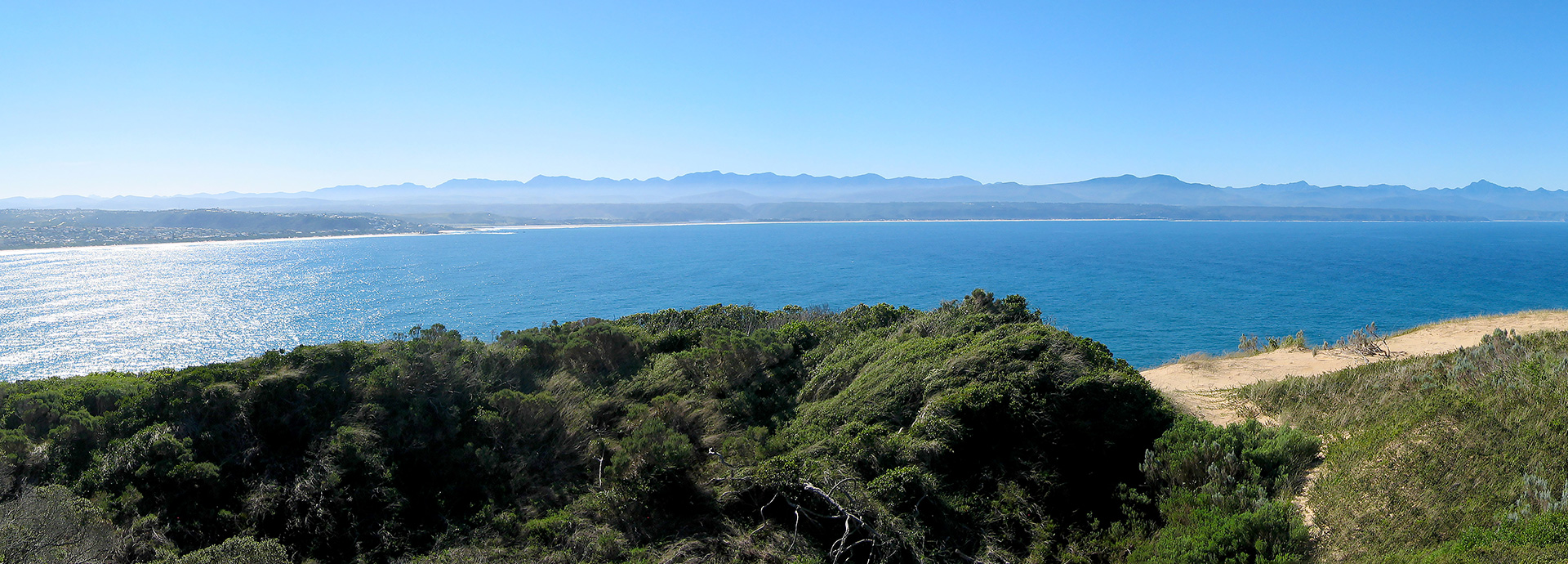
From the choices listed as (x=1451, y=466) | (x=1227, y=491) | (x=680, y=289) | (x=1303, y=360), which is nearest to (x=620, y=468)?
(x=1227, y=491)

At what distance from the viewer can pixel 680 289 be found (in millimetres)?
59219

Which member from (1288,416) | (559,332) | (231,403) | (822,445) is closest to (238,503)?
(231,403)

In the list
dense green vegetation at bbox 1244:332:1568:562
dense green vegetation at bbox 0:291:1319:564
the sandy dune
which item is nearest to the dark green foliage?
dense green vegetation at bbox 0:291:1319:564

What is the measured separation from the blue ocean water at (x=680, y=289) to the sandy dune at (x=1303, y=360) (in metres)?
5.58

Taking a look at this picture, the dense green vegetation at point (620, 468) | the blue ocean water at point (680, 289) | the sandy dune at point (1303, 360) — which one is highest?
the dense green vegetation at point (620, 468)

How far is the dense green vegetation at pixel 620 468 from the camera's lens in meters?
6.73

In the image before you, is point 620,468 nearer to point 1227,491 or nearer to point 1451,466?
point 1227,491

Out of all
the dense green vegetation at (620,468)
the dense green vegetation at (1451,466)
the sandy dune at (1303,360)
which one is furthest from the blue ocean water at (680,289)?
the dense green vegetation at (620,468)

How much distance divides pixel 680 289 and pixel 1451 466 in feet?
180

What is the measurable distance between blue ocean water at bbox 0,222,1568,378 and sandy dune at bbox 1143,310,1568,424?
558 cm

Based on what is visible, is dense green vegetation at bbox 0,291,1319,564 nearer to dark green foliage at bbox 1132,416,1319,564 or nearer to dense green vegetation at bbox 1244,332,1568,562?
dark green foliage at bbox 1132,416,1319,564

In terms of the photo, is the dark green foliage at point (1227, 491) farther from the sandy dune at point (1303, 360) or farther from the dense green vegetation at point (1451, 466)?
the sandy dune at point (1303, 360)

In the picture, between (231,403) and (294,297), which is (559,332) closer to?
(231,403)

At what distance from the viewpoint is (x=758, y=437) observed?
9.05 m
